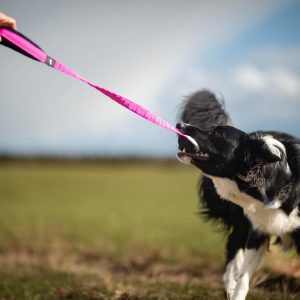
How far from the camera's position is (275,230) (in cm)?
525

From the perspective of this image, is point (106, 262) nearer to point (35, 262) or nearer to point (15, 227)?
point (35, 262)

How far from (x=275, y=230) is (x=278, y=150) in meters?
0.79

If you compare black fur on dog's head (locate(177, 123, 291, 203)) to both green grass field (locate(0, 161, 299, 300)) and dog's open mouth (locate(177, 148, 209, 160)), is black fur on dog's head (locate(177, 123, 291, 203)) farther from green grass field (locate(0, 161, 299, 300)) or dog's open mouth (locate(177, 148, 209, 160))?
green grass field (locate(0, 161, 299, 300))

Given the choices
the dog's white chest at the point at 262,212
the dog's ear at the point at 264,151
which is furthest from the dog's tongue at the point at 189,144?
the dog's ear at the point at 264,151

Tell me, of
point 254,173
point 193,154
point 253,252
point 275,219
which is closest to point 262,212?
point 275,219

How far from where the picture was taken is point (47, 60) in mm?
5215

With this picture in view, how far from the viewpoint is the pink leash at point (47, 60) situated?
5152 millimetres

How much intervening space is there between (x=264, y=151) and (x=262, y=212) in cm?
64

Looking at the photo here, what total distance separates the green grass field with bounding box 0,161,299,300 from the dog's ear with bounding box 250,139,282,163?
152 centimetres

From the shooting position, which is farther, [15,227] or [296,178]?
[15,227]

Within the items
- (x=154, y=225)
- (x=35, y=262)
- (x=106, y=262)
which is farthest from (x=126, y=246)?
(x=154, y=225)

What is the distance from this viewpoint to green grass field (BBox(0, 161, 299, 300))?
6254 mm

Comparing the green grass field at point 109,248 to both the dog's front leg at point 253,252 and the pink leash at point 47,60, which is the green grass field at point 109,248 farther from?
the pink leash at point 47,60

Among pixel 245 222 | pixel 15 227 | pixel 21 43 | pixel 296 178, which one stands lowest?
pixel 15 227
